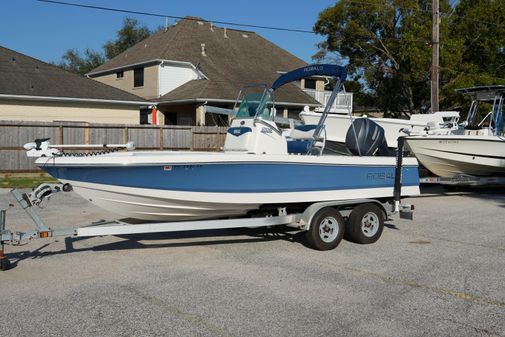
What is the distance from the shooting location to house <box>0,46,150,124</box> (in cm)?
2372

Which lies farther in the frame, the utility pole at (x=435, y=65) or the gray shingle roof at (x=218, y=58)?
the gray shingle roof at (x=218, y=58)

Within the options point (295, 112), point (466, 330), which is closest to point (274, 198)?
point (466, 330)

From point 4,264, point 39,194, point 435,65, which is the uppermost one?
point 435,65

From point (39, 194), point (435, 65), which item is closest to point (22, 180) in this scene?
point (39, 194)

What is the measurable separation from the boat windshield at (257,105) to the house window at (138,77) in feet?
82.2

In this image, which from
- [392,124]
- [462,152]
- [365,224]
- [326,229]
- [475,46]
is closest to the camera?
[326,229]

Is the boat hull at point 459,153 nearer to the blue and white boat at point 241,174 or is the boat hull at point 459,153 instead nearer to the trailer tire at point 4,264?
the blue and white boat at point 241,174

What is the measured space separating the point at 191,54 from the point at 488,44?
17116mm

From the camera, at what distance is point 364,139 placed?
9.49 m

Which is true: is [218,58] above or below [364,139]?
above

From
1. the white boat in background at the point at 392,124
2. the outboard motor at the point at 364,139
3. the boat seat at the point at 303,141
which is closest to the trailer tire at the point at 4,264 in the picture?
the boat seat at the point at 303,141

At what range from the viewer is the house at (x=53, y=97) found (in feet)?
77.8

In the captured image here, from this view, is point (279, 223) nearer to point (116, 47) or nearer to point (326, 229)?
point (326, 229)

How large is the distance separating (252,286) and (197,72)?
26.8 meters
